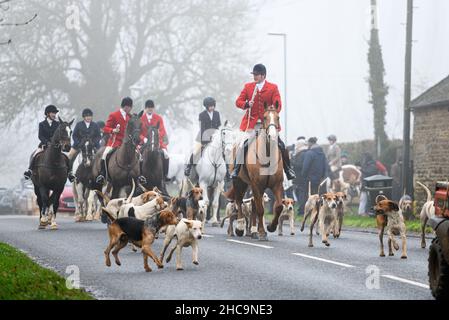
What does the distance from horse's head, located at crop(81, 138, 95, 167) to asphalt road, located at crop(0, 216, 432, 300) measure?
5.01 metres

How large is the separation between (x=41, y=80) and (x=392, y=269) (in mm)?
39403

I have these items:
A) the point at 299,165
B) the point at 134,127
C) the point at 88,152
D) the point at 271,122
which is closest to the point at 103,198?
the point at 134,127

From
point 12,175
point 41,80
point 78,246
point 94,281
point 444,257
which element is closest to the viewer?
point 444,257

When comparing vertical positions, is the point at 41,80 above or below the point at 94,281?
above

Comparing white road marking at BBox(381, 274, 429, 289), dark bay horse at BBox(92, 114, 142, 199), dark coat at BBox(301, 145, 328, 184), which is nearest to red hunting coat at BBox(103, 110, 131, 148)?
dark bay horse at BBox(92, 114, 142, 199)

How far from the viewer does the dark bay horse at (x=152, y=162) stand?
77.1 ft

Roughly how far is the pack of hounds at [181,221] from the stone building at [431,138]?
432 inches

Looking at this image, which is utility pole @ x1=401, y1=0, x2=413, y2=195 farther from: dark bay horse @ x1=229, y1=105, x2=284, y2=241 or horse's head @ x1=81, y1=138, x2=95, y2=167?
dark bay horse @ x1=229, y1=105, x2=284, y2=241

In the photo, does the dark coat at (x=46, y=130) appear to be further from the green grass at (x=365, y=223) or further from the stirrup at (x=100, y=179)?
the green grass at (x=365, y=223)

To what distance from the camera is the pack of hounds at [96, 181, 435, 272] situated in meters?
14.6
